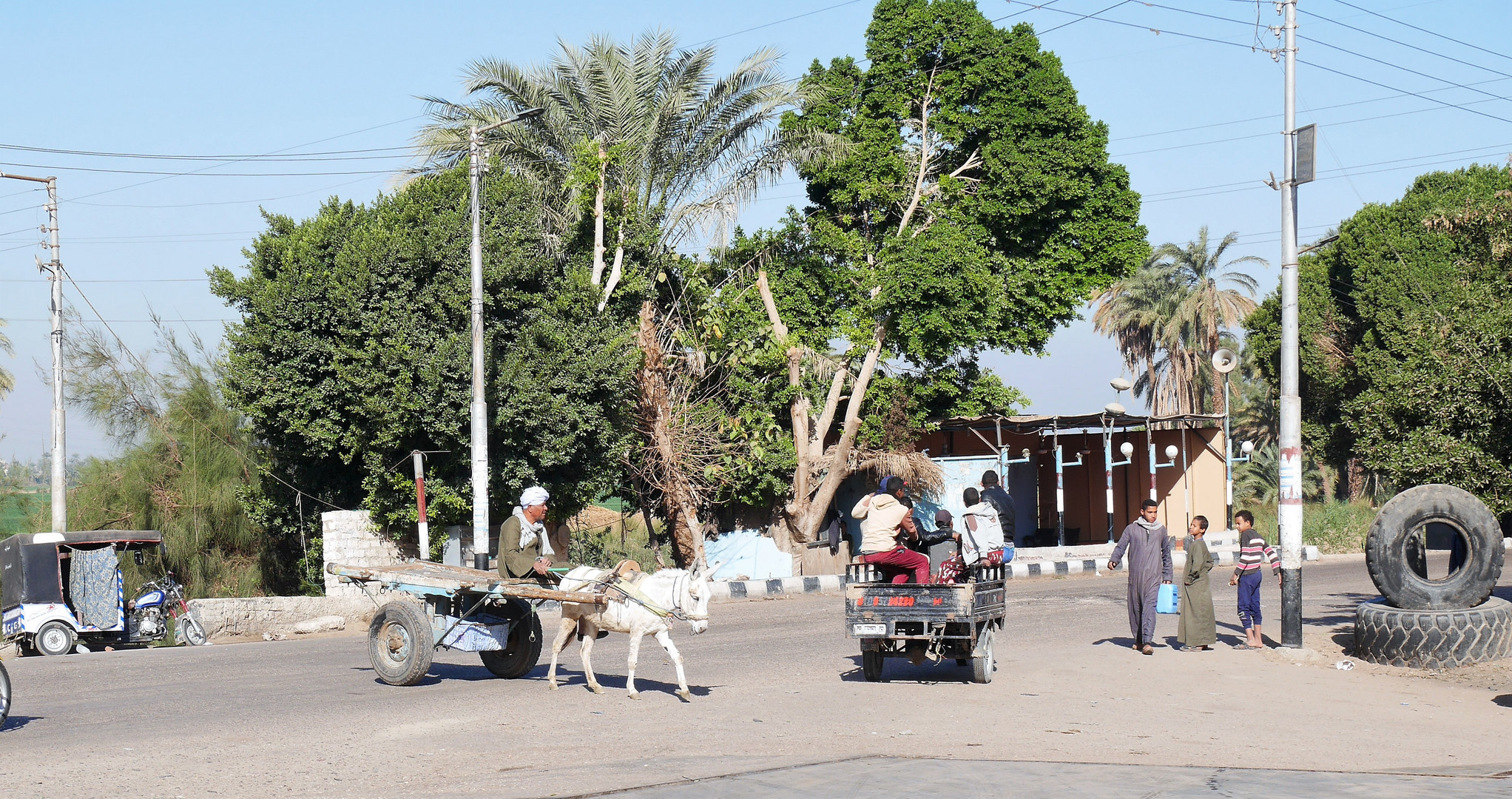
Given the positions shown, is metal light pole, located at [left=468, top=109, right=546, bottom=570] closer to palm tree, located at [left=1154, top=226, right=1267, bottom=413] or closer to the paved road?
the paved road

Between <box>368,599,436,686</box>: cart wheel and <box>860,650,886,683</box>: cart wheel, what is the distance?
4.17m

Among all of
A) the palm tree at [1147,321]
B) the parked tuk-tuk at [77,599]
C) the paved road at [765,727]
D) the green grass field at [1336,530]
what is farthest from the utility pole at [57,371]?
the palm tree at [1147,321]

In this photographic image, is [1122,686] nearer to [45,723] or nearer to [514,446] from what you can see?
[45,723]

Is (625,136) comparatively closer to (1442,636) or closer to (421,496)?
(421,496)

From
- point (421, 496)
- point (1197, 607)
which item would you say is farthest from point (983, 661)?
point (421, 496)

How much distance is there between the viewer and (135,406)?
2866cm

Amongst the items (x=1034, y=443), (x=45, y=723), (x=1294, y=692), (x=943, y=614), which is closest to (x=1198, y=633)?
(x=1294, y=692)

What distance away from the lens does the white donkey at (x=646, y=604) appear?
35.2 ft

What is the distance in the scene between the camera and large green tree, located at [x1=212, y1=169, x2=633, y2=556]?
21484 mm

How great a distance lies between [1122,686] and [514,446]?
13123 mm

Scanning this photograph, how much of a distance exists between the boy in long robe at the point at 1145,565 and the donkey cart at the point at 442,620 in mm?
6472

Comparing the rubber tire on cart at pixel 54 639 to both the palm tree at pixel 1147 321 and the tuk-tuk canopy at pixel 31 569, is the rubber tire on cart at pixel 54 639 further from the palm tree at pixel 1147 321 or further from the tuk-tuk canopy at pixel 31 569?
the palm tree at pixel 1147 321

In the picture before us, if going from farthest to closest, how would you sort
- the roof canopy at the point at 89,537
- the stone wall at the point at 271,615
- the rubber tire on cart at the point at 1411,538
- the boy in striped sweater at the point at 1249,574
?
the stone wall at the point at 271,615, the roof canopy at the point at 89,537, the boy in striped sweater at the point at 1249,574, the rubber tire on cart at the point at 1411,538

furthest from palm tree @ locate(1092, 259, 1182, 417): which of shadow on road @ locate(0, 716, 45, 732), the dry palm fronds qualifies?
shadow on road @ locate(0, 716, 45, 732)
